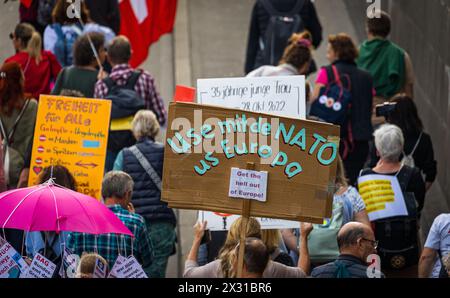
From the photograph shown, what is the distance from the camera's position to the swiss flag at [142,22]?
647 inches

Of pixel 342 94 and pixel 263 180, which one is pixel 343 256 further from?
pixel 342 94

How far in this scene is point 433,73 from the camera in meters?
14.2

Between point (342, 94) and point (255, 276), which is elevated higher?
point (342, 94)

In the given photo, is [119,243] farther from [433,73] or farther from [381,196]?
[433,73]

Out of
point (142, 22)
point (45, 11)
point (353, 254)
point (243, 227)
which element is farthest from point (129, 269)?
point (142, 22)

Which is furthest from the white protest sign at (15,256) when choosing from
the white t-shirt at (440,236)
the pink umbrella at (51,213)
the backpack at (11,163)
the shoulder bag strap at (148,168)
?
the backpack at (11,163)

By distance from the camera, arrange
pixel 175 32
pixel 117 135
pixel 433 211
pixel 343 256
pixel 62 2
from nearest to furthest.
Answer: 1. pixel 343 256
2. pixel 117 135
3. pixel 433 211
4. pixel 62 2
5. pixel 175 32

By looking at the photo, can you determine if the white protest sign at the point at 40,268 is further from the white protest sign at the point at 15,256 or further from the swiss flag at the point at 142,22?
the swiss flag at the point at 142,22

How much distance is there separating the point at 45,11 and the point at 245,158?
818cm

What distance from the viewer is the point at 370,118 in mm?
12648

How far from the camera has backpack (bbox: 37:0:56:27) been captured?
16.1m

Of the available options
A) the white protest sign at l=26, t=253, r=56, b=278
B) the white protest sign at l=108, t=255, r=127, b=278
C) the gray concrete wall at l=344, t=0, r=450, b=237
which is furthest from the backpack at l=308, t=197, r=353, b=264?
the gray concrete wall at l=344, t=0, r=450, b=237
